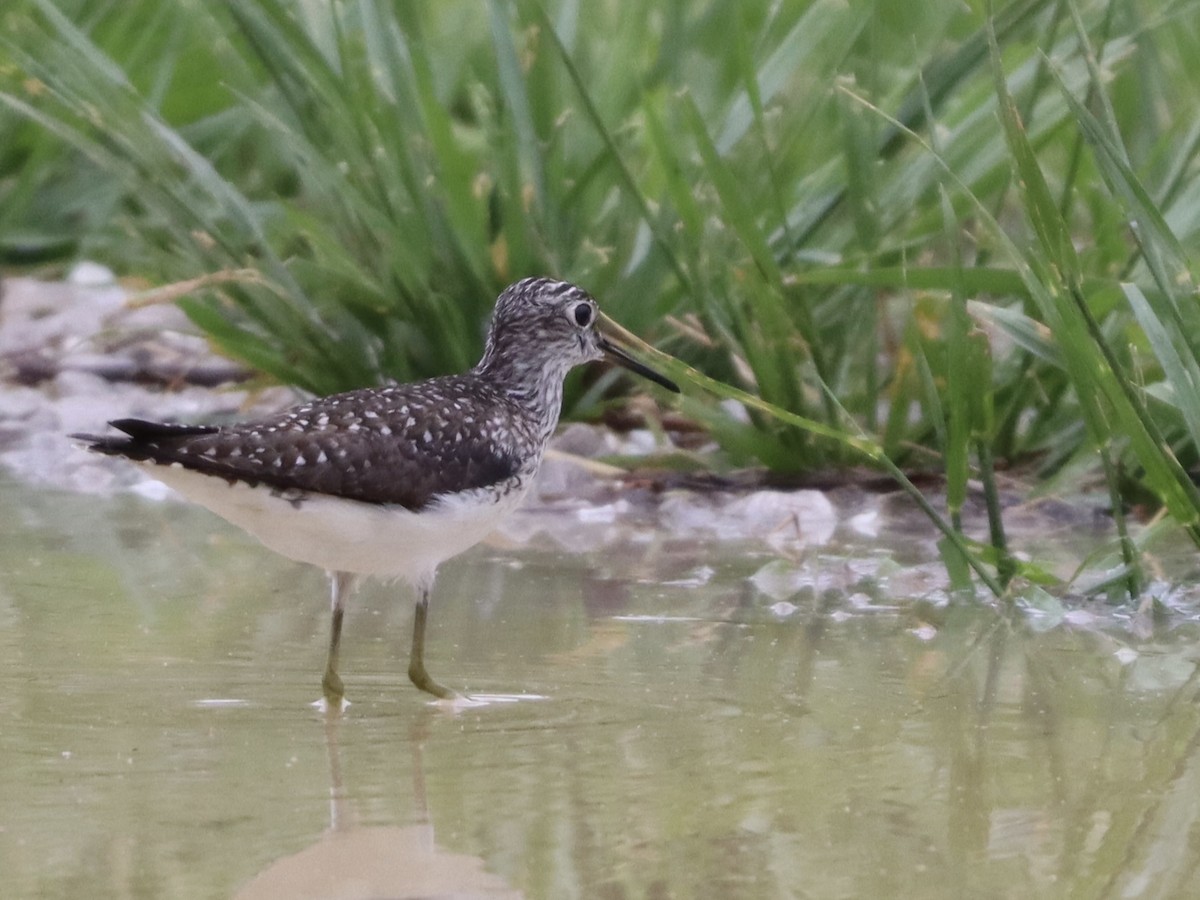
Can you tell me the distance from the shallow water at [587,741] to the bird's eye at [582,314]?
657mm

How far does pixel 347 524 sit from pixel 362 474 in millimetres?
119

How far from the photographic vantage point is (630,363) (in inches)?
206

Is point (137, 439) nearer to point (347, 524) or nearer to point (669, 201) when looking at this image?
point (347, 524)

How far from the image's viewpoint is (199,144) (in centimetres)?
839

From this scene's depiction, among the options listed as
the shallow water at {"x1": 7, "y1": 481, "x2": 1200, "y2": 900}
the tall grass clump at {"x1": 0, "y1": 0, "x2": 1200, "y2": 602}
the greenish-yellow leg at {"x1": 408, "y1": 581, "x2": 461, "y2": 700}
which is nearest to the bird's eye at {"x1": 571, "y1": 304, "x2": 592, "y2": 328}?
the tall grass clump at {"x1": 0, "y1": 0, "x2": 1200, "y2": 602}

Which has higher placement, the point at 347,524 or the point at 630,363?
the point at 347,524

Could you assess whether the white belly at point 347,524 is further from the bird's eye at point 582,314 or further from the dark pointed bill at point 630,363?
the dark pointed bill at point 630,363

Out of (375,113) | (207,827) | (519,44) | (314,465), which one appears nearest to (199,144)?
(519,44)

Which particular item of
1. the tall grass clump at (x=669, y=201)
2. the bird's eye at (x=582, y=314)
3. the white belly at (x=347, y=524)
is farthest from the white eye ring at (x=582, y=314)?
the white belly at (x=347, y=524)

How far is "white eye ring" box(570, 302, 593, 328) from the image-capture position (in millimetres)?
5004

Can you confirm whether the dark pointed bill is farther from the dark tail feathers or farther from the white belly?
→ the dark tail feathers

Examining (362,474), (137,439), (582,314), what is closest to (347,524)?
(362,474)

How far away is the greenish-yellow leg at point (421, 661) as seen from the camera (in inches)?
149

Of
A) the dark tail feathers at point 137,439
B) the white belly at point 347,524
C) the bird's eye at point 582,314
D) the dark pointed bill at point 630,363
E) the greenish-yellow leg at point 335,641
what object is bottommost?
the greenish-yellow leg at point 335,641
